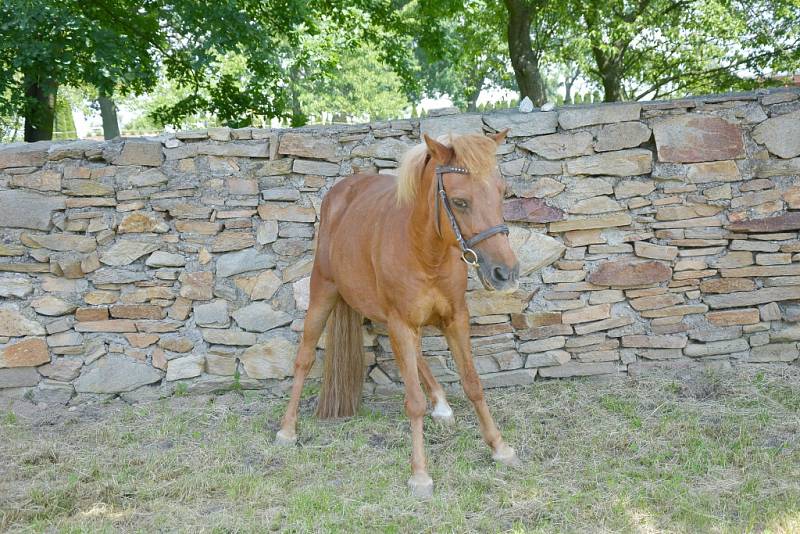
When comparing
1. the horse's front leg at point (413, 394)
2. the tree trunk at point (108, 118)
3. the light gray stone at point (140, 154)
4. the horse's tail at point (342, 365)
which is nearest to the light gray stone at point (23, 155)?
the light gray stone at point (140, 154)

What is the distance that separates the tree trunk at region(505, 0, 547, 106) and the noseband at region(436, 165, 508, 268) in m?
5.58

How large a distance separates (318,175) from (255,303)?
104 cm

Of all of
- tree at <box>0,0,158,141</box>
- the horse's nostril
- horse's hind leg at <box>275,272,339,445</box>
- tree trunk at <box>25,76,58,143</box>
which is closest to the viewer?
the horse's nostril

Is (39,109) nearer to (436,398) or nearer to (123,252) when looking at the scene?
(123,252)

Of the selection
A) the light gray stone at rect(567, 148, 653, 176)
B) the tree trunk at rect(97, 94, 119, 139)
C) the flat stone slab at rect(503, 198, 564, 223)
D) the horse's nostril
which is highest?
the tree trunk at rect(97, 94, 119, 139)

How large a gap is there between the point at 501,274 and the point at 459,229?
31cm

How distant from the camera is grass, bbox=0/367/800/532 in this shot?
283 centimetres

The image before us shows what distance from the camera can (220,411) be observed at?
4.32 m

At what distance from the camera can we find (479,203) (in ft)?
9.30

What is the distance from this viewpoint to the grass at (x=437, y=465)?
111 inches

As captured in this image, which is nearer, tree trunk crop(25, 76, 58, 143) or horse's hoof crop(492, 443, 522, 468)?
horse's hoof crop(492, 443, 522, 468)

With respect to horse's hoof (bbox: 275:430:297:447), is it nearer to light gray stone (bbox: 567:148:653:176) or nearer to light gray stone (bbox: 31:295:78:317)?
light gray stone (bbox: 31:295:78:317)

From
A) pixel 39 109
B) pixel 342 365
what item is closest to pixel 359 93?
pixel 39 109

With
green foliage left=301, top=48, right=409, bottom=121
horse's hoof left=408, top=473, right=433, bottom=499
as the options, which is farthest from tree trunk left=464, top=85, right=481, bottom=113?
green foliage left=301, top=48, right=409, bottom=121
